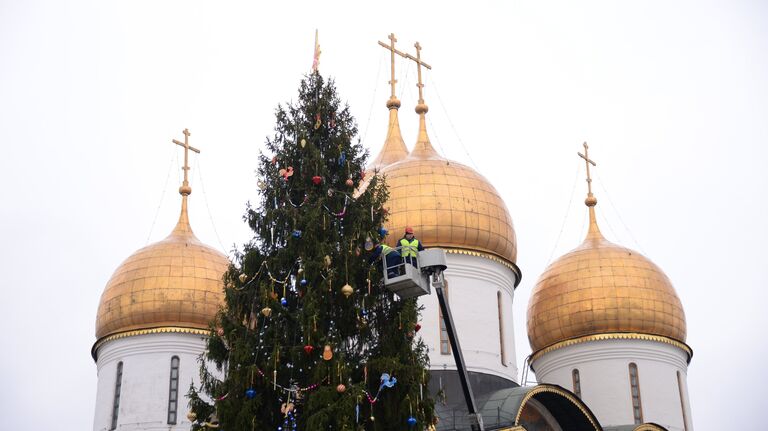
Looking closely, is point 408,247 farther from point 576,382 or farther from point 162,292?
point 576,382

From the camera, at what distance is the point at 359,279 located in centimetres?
1439

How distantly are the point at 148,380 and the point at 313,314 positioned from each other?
11.1 meters

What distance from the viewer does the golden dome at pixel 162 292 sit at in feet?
79.2

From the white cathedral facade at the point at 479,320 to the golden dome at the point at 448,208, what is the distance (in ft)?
0.08

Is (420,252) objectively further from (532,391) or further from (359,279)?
(532,391)

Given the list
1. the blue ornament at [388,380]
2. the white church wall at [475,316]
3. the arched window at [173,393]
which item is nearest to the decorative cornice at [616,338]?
the white church wall at [475,316]

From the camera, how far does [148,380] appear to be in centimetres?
2389

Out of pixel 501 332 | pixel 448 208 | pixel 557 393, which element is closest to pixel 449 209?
pixel 448 208

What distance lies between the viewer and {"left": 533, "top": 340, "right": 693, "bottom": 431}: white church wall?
2473cm

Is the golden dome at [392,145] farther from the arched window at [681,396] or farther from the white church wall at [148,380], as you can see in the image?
the arched window at [681,396]

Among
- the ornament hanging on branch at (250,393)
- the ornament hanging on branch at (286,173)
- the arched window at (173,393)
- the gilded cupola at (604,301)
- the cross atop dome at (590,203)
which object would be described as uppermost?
the cross atop dome at (590,203)

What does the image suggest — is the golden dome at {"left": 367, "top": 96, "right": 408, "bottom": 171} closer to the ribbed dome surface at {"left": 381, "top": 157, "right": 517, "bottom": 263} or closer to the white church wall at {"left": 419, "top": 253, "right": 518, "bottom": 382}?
the ribbed dome surface at {"left": 381, "top": 157, "right": 517, "bottom": 263}

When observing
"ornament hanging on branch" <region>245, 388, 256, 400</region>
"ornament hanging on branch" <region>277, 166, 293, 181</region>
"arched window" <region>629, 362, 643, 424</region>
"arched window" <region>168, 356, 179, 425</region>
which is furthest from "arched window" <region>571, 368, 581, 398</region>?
"ornament hanging on branch" <region>245, 388, 256, 400</region>

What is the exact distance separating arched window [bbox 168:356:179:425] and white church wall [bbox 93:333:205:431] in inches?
2.4
